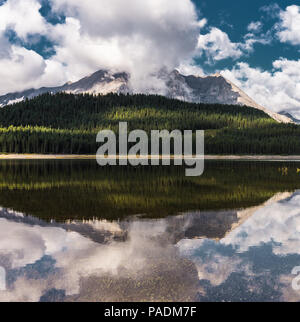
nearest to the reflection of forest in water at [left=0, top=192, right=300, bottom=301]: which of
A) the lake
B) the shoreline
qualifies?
the lake

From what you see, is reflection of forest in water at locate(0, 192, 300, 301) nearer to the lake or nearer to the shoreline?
the lake

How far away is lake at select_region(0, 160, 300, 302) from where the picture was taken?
9094 mm

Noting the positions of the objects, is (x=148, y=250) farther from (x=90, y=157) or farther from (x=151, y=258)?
(x=90, y=157)

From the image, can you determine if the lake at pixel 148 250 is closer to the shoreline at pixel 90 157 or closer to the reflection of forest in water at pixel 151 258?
the reflection of forest in water at pixel 151 258

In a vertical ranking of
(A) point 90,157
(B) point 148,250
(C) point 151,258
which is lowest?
(C) point 151,258

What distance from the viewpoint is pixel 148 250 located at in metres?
12.9

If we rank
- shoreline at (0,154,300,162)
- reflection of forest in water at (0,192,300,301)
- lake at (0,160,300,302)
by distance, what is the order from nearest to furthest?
reflection of forest in water at (0,192,300,301) → lake at (0,160,300,302) → shoreline at (0,154,300,162)

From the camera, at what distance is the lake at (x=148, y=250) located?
909cm

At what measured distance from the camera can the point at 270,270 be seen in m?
10.9

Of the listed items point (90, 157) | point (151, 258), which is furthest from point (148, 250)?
point (90, 157)

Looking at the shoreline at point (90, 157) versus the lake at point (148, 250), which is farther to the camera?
the shoreline at point (90, 157)

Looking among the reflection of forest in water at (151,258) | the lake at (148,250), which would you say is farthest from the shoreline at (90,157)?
the reflection of forest in water at (151,258)

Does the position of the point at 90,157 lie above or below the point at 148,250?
above
